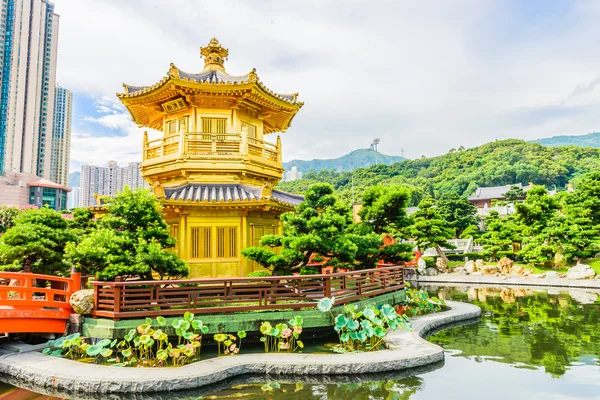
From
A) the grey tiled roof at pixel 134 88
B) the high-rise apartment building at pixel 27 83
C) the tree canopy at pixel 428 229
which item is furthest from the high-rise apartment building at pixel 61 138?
the grey tiled roof at pixel 134 88

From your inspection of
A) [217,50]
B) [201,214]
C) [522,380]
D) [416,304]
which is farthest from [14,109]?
[522,380]

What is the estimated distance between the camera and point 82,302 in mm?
8945

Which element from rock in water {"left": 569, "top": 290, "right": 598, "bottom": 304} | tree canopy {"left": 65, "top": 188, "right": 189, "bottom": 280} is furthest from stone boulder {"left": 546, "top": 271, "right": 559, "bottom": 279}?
tree canopy {"left": 65, "top": 188, "right": 189, "bottom": 280}

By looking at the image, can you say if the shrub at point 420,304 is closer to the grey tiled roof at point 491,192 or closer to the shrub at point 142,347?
the shrub at point 142,347

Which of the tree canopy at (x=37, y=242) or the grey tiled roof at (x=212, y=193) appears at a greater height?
the grey tiled roof at (x=212, y=193)

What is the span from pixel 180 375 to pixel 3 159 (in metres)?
62.8

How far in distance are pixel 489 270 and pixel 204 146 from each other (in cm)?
2265

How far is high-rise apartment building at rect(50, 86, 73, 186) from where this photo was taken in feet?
221

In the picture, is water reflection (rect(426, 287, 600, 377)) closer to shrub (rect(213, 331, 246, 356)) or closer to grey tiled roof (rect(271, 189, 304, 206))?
shrub (rect(213, 331, 246, 356))

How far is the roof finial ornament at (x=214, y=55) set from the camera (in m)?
15.1

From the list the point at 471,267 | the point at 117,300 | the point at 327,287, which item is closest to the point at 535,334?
the point at 327,287

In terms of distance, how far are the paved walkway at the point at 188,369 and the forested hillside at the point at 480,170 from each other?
56515mm

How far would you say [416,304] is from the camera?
14289mm

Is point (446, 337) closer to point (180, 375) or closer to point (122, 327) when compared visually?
point (180, 375)
